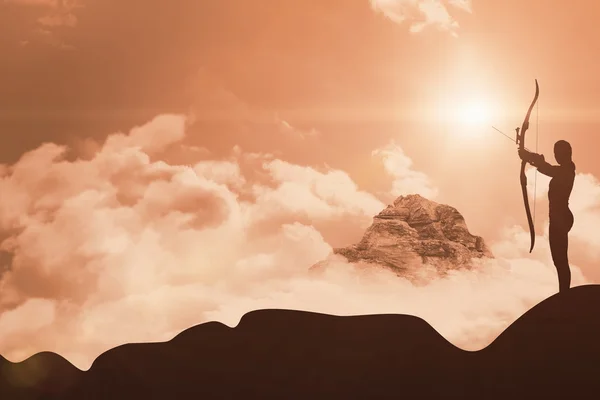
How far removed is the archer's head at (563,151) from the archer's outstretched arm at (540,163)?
15 centimetres

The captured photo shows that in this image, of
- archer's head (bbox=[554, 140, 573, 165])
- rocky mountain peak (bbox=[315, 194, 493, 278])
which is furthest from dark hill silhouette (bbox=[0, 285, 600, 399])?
rocky mountain peak (bbox=[315, 194, 493, 278])

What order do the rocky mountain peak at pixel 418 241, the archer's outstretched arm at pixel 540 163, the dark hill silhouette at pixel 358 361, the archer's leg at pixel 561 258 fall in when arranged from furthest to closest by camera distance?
the rocky mountain peak at pixel 418 241 < the archer's outstretched arm at pixel 540 163 < the archer's leg at pixel 561 258 < the dark hill silhouette at pixel 358 361

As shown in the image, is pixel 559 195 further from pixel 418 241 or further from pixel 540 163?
pixel 418 241

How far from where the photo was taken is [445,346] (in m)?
9.52

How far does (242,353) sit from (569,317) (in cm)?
533

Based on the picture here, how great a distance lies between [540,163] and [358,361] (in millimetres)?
4529

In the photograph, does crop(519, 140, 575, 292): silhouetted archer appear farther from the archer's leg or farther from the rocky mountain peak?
the rocky mountain peak

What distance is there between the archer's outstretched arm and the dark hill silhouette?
6.57ft

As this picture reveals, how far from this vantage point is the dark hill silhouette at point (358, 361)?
9195 mm

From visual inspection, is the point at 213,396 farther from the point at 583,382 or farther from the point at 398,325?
the point at 583,382

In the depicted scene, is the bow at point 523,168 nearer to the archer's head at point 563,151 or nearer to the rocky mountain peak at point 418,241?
the archer's head at point 563,151

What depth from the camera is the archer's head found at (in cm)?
1009

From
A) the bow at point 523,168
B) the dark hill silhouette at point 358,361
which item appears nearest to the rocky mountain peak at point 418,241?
the bow at point 523,168

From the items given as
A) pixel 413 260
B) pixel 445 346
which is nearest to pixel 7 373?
pixel 445 346
